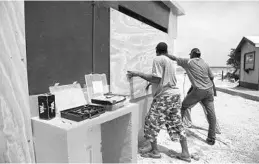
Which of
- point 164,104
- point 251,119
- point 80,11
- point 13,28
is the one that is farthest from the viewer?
point 251,119

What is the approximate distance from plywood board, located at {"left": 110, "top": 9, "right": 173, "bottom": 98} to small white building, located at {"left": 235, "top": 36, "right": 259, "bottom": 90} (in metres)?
9.31

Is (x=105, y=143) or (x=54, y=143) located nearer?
(x=54, y=143)

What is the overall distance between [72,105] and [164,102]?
4.52 feet

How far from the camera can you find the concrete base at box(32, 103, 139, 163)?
1296 mm

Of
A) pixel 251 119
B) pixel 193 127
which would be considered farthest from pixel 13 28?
pixel 251 119

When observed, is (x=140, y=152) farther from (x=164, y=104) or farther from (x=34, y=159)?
(x=34, y=159)

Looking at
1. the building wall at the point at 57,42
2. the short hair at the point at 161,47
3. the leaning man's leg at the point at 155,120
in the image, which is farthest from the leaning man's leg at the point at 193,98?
the building wall at the point at 57,42

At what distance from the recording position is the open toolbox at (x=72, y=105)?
1466 mm

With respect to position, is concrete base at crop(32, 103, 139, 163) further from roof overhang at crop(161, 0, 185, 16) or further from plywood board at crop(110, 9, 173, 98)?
roof overhang at crop(161, 0, 185, 16)

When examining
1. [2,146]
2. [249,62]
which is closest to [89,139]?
[2,146]

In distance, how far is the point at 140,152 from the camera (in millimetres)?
2953

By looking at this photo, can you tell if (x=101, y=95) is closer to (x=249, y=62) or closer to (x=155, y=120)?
(x=155, y=120)

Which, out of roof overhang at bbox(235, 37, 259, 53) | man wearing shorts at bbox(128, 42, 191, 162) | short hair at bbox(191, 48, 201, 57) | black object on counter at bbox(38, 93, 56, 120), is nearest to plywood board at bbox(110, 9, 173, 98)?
man wearing shorts at bbox(128, 42, 191, 162)

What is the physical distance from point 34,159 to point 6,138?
29 cm
